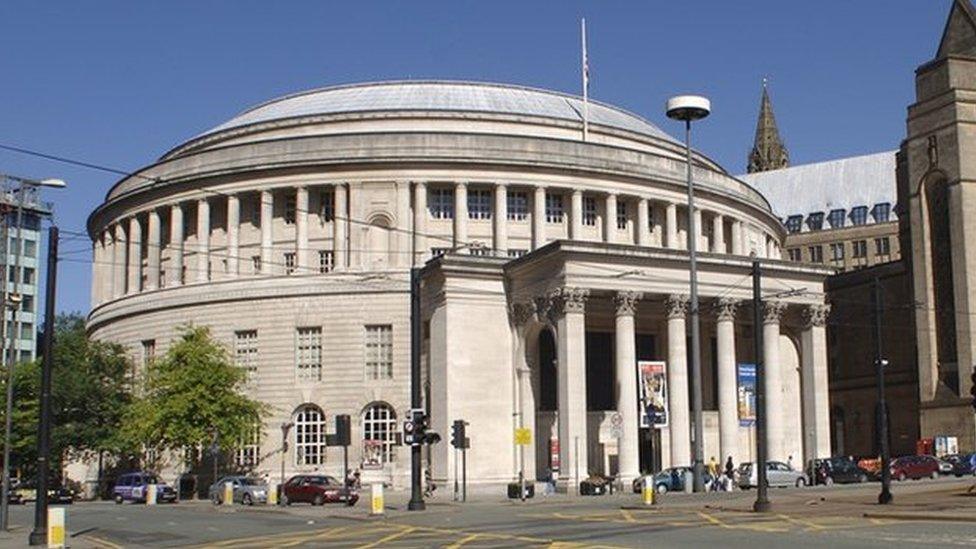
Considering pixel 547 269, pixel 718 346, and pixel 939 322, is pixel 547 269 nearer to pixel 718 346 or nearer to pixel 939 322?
pixel 718 346

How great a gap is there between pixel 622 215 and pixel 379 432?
71.9 feet

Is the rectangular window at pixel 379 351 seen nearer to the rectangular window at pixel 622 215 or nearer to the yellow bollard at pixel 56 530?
the rectangular window at pixel 622 215

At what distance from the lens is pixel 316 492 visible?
5588cm

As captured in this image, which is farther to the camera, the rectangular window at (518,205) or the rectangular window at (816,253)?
the rectangular window at (816,253)

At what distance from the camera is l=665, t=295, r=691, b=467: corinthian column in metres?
63.8

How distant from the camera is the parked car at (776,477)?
5859 cm

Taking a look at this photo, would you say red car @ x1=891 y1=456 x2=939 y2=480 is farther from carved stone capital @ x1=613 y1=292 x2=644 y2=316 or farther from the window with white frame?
the window with white frame

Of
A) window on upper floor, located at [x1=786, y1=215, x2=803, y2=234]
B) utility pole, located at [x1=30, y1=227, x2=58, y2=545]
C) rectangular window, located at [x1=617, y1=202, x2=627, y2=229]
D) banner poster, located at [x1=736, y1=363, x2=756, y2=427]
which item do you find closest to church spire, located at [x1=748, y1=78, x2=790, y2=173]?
window on upper floor, located at [x1=786, y1=215, x2=803, y2=234]

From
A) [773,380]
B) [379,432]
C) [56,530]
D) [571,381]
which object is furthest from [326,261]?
[56,530]

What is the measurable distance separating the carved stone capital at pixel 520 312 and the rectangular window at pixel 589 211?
14034mm

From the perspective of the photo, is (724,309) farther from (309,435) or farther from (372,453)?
(309,435)

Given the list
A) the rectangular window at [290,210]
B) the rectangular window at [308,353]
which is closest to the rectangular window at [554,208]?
the rectangular window at [290,210]

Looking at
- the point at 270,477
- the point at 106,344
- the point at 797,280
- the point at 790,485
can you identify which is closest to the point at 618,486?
the point at 790,485

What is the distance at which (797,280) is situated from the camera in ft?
231
